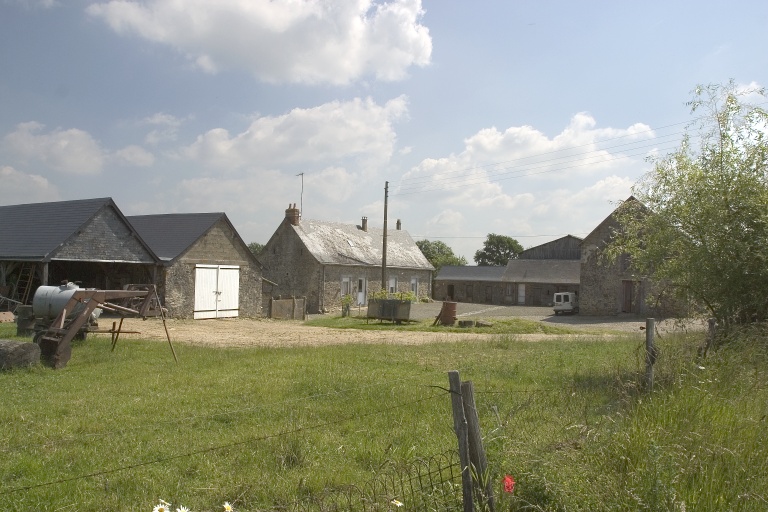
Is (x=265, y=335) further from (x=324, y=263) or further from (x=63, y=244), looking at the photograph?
(x=324, y=263)

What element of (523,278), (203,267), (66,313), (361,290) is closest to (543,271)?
(523,278)

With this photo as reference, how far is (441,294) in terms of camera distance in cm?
6241

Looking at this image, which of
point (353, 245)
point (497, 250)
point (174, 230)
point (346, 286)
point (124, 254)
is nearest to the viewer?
point (124, 254)

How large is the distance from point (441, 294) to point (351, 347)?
46956mm

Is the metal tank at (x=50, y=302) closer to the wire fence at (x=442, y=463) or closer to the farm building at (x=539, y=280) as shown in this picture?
the wire fence at (x=442, y=463)

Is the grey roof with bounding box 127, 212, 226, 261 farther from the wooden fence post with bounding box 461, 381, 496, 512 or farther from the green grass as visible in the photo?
the wooden fence post with bounding box 461, 381, 496, 512

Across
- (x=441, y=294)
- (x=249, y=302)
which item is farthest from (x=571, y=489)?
(x=441, y=294)

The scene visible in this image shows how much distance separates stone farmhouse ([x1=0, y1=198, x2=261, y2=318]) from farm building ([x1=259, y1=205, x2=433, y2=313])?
891 centimetres

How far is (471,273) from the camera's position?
A: 60375mm

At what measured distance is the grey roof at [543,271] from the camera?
174 ft

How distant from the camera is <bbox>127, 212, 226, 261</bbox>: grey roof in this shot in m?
29.2

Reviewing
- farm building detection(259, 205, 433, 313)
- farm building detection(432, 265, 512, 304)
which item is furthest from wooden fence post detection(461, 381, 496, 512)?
farm building detection(432, 265, 512, 304)

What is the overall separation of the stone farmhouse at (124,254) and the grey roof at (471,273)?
29675mm

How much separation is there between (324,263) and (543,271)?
71.8ft
